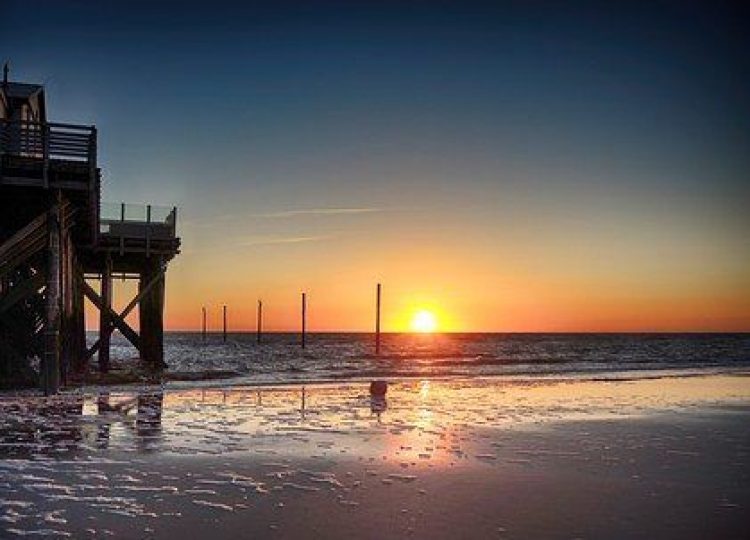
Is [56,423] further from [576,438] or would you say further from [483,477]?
[576,438]

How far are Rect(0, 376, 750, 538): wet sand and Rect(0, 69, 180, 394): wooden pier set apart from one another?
3048 mm

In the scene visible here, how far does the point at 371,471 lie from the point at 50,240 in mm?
12398

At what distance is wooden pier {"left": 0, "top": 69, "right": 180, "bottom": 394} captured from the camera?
17.5 meters

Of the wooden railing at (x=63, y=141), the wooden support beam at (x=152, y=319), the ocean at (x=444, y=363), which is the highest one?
the wooden railing at (x=63, y=141)

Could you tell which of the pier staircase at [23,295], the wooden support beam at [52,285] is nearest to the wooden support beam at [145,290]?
the pier staircase at [23,295]

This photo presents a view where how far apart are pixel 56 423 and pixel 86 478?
559cm

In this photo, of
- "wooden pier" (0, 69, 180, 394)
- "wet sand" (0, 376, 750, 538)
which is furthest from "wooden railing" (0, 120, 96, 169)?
"wet sand" (0, 376, 750, 538)

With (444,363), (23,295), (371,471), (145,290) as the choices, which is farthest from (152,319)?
(371,471)

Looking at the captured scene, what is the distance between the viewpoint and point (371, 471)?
29.4 ft

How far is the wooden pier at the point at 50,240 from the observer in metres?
17.5

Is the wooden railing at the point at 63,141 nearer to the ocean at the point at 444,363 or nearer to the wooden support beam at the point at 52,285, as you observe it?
the wooden support beam at the point at 52,285

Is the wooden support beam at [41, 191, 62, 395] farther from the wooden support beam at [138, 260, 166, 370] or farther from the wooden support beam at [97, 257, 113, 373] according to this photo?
the wooden support beam at [138, 260, 166, 370]

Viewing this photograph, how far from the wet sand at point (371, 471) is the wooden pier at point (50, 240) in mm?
3048

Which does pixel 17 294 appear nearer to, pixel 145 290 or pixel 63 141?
pixel 63 141
